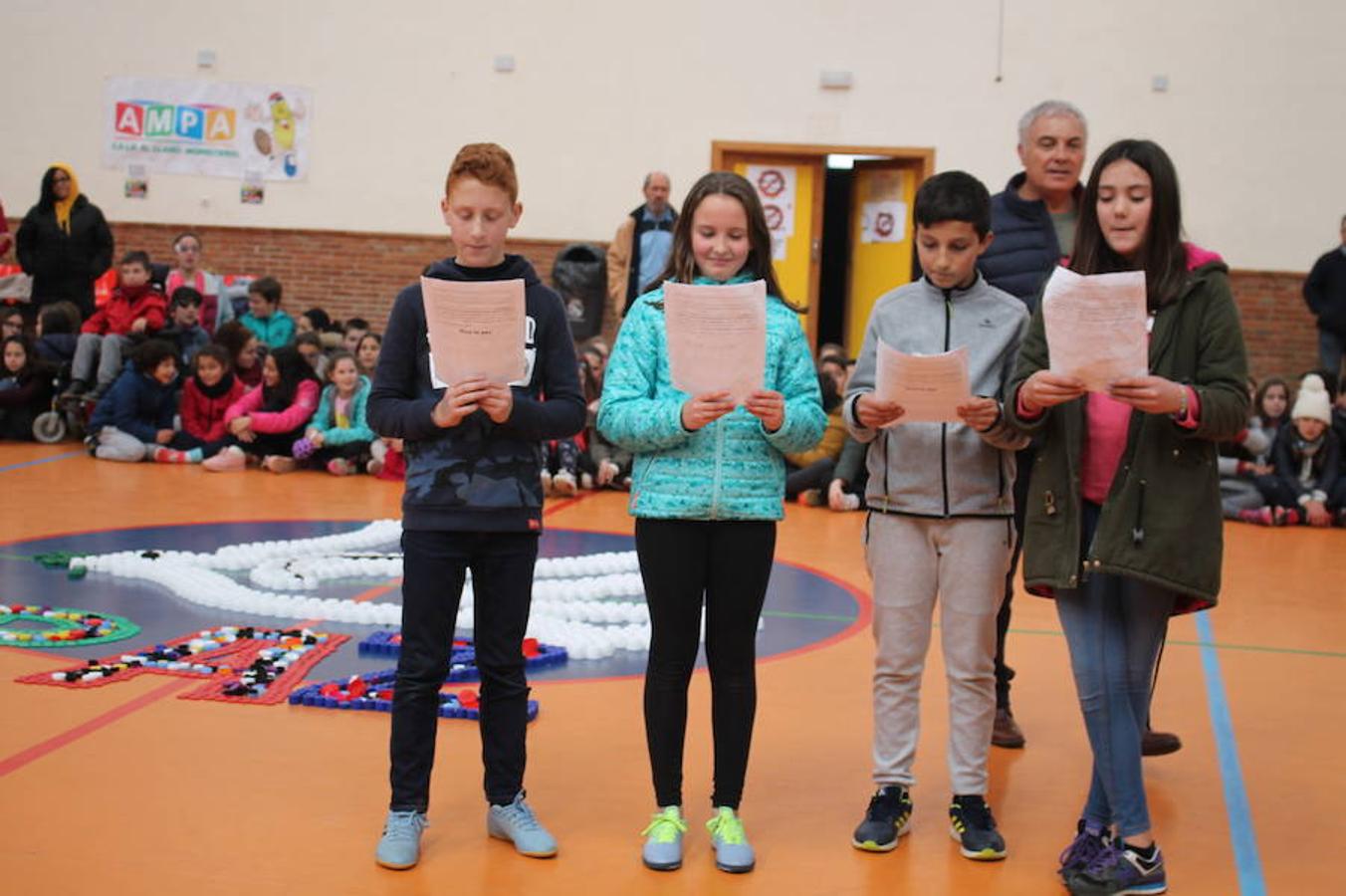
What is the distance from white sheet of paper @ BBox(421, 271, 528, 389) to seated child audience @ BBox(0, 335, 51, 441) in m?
9.28

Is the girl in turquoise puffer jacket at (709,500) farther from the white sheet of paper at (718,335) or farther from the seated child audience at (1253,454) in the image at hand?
the seated child audience at (1253,454)

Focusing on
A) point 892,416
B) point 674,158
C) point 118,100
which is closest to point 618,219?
point 674,158

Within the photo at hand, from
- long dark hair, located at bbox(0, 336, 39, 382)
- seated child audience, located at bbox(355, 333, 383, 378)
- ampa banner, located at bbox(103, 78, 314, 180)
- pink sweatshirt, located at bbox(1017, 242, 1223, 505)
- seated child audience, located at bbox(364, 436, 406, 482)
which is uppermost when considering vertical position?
ampa banner, located at bbox(103, 78, 314, 180)

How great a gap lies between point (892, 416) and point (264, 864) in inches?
71.4

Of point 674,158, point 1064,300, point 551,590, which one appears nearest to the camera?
point 1064,300

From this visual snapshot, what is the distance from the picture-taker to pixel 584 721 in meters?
4.64

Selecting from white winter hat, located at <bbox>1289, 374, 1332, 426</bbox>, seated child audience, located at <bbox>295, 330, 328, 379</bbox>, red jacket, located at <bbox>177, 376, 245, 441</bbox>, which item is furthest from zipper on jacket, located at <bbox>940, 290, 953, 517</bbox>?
red jacket, located at <bbox>177, 376, 245, 441</bbox>

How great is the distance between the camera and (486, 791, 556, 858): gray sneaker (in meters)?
3.51

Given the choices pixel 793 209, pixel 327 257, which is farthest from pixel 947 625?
pixel 327 257

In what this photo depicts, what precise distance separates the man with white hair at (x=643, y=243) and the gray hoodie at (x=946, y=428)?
8318mm

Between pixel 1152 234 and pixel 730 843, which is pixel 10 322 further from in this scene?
pixel 1152 234

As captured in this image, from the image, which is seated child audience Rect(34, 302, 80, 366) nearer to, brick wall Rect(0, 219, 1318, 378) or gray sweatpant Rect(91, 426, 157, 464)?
gray sweatpant Rect(91, 426, 157, 464)

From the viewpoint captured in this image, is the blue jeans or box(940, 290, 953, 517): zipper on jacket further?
box(940, 290, 953, 517): zipper on jacket

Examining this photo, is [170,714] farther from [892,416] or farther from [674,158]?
[674,158]
